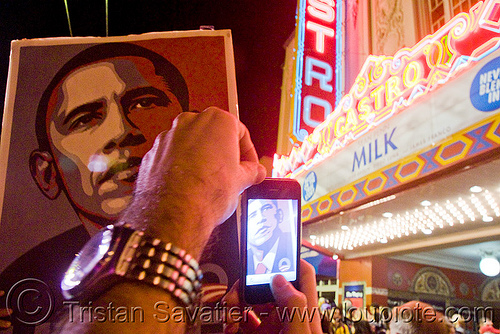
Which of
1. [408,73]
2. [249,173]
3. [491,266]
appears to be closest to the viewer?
[249,173]

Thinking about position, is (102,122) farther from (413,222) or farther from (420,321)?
(413,222)

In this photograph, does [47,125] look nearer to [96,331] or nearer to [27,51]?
[27,51]

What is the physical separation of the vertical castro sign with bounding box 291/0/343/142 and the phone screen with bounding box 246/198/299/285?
7.34 m

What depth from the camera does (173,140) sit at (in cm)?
63

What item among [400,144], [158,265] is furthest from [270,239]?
[400,144]

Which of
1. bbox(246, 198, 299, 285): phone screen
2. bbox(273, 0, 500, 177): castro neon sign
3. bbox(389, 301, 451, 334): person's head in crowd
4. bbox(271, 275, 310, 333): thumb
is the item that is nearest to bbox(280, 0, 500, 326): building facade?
bbox(273, 0, 500, 177): castro neon sign

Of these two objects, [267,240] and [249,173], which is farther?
[267,240]

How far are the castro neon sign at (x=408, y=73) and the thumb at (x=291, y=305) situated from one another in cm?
399

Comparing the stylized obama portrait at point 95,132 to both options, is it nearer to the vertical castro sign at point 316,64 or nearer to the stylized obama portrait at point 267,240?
the stylized obama portrait at point 267,240

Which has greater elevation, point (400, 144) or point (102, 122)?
point (400, 144)

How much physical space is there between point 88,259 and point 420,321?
6.38ft

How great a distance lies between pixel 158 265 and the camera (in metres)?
0.49
